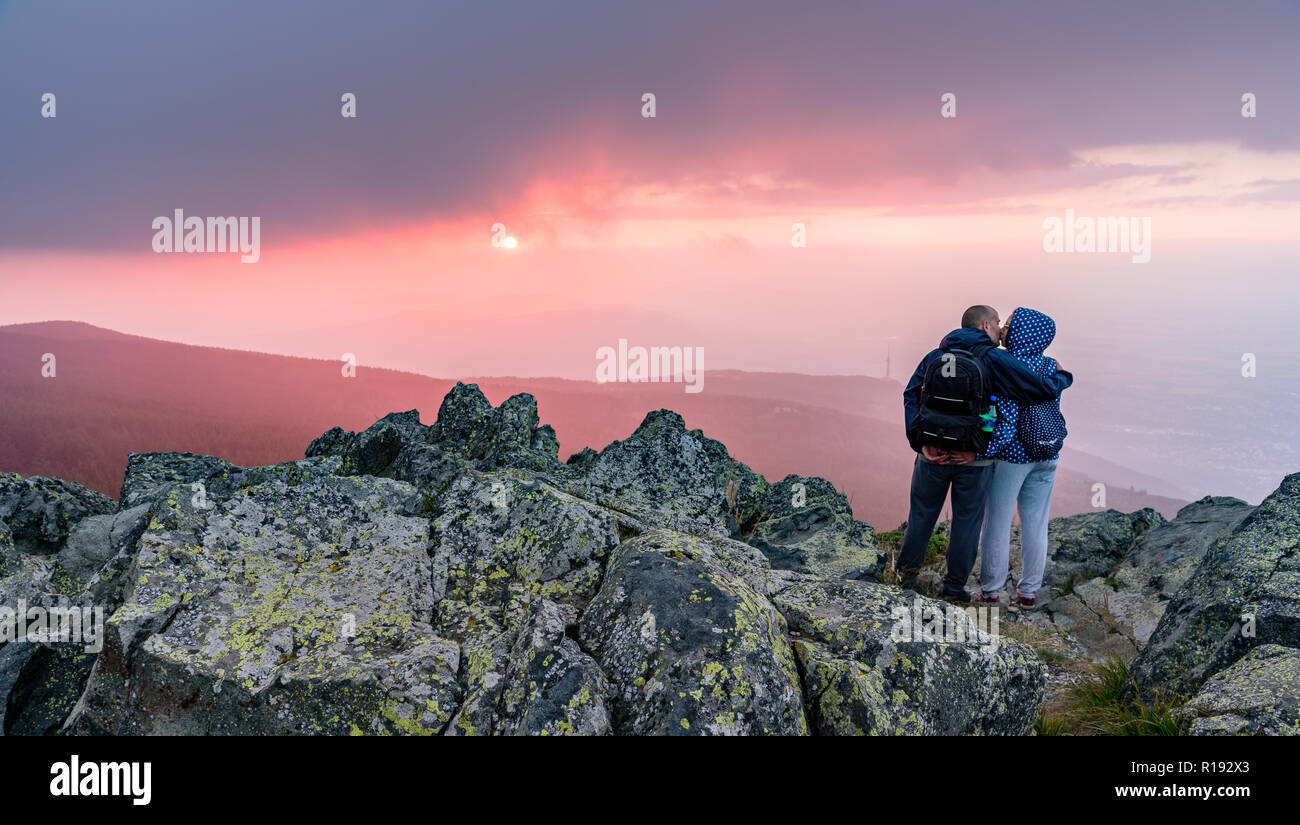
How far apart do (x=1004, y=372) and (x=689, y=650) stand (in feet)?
25.8

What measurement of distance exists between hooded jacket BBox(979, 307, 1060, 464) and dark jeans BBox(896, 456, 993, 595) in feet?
1.46

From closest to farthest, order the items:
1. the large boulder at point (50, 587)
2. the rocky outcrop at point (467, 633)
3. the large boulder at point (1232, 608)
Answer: the rocky outcrop at point (467, 633) → the large boulder at point (50, 587) → the large boulder at point (1232, 608)

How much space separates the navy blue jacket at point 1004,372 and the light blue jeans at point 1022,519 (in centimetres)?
121

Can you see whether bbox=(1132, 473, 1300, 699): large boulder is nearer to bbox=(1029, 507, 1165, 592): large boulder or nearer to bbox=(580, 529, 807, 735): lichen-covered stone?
bbox=(580, 529, 807, 735): lichen-covered stone

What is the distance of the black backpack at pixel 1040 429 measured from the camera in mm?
11352

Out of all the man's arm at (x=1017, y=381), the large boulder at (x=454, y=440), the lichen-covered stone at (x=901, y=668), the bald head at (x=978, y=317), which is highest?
the bald head at (x=978, y=317)

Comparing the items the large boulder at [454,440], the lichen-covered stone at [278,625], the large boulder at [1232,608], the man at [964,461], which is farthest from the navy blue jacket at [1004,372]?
the lichen-covered stone at [278,625]

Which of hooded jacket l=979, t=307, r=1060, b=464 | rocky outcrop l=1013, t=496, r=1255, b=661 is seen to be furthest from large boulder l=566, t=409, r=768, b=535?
rocky outcrop l=1013, t=496, r=1255, b=661

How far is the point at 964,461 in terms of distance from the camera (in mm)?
11086

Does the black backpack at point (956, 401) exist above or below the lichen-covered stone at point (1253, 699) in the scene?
above

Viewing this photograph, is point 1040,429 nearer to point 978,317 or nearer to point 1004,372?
point 1004,372

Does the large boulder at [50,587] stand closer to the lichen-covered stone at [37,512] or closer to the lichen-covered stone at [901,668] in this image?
the lichen-covered stone at [37,512]

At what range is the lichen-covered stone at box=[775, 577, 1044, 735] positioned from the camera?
573 cm
